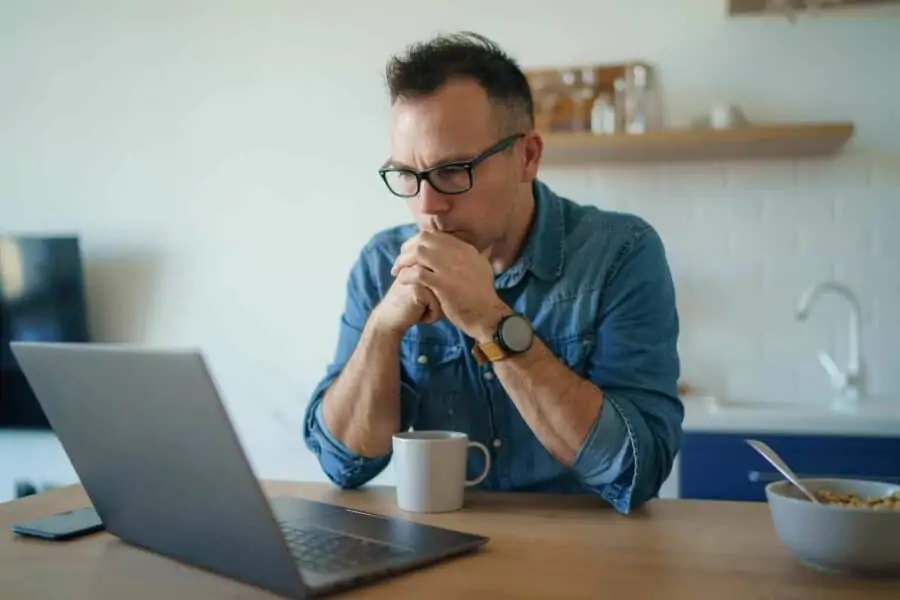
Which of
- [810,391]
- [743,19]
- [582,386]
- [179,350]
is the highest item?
[743,19]

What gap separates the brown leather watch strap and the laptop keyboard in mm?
321

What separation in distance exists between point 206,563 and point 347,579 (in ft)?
0.49

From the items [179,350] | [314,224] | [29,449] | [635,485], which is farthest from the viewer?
[29,449]

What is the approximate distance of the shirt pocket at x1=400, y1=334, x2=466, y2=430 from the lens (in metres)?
1.39

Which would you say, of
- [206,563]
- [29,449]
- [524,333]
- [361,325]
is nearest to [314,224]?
[29,449]

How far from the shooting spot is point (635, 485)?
1.11 m

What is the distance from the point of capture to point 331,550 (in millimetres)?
889

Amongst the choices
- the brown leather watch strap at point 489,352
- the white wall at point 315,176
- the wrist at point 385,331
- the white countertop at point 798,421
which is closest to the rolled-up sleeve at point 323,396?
the wrist at point 385,331

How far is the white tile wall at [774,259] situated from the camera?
2.61 metres

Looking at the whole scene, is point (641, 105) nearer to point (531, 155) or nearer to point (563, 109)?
point (563, 109)

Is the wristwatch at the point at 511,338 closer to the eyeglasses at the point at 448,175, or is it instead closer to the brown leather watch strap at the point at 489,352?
the brown leather watch strap at the point at 489,352

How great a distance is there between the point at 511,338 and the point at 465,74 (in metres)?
0.42

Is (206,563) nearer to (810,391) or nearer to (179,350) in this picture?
(179,350)

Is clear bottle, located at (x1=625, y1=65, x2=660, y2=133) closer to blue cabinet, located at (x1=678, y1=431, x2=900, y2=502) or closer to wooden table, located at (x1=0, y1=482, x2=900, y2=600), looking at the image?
blue cabinet, located at (x1=678, y1=431, x2=900, y2=502)
